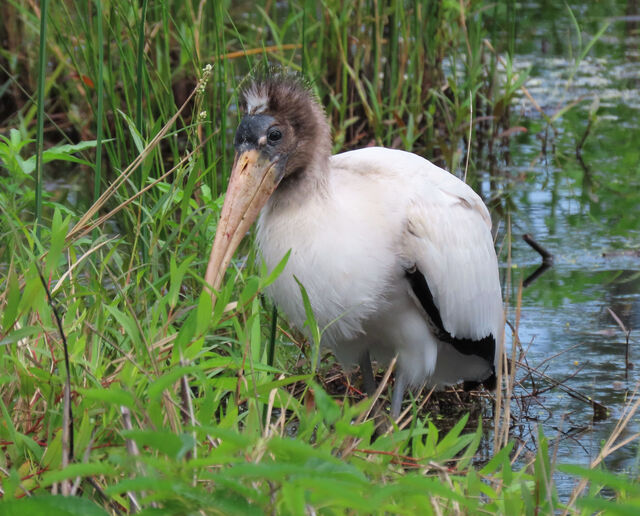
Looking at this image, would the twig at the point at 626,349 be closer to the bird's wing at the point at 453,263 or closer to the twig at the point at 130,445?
the bird's wing at the point at 453,263

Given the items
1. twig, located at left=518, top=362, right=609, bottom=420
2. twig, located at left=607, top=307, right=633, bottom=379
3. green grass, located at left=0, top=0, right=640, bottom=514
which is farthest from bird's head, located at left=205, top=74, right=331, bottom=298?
twig, located at left=607, top=307, right=633, bottom=379

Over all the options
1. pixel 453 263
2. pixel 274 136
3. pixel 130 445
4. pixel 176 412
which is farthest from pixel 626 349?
pixel 130 445

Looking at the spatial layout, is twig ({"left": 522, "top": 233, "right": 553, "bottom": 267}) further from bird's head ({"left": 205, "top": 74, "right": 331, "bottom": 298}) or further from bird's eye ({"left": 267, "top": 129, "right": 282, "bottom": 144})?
bird's eye ({"left": 267, "top": 129, "right": 282, "bottom": 144})

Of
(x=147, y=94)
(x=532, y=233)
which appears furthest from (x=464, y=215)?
(x=532, y=233)

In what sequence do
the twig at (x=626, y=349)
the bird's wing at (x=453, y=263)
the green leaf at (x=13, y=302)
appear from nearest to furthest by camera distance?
Answer: the green leaf at (x=13, y=302), the bird's wing at (x=453, y=263), the twig at (x=626, y=349)

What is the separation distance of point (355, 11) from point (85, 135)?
1.64m

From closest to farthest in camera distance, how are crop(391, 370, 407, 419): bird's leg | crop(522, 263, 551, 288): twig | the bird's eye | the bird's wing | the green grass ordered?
the green grass → the bird's eye → the bird's wing → crop(391, 370, 407, 419): bird's leg → crop(522, 263, 551, 288): twig

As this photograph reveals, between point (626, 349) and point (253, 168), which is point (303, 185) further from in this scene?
point (626, 349)

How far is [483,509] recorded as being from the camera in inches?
87.3

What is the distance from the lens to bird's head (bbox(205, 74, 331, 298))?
3.22 meters

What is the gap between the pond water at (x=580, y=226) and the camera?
12.5 feet

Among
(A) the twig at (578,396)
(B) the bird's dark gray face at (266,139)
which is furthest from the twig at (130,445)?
(A) the twig at (578,396)

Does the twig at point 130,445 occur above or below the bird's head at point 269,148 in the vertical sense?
below

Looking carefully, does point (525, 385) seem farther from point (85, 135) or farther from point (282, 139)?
point (85, 135)
